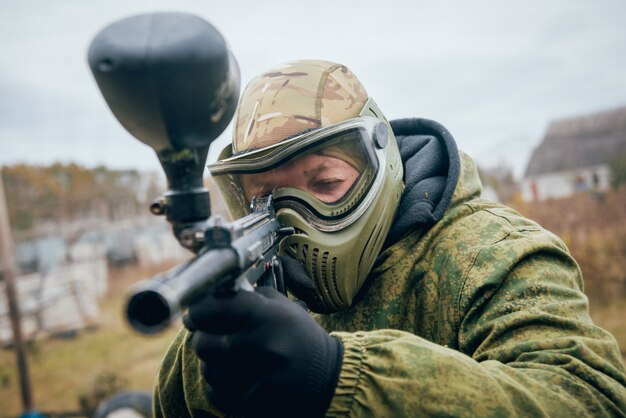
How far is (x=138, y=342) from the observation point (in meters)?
10.1

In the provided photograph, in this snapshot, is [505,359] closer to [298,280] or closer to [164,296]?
[298,280]

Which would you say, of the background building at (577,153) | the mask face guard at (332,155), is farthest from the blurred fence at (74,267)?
the background building at (577,153)

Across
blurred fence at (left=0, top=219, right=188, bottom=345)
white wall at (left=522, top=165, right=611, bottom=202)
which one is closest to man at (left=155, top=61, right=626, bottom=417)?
blurred fence at (left=0, top=219, right=188, bottom=345)

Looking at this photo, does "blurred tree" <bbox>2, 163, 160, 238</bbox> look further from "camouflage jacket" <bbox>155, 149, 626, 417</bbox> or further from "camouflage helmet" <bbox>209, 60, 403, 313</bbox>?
"camouflage jacket" <bbox>155, 149, 626, 417</bbox>

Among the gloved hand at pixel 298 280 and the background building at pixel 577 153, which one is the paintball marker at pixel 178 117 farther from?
the background building at pixel 577 153

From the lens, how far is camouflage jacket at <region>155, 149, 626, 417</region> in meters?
1.33

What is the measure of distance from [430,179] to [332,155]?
0.50 meters

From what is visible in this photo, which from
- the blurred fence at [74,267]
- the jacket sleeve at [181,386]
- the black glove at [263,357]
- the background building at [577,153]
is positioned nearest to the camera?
the black glove at [263,357]

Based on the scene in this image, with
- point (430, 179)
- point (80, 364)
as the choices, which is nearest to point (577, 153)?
point (80, 364)

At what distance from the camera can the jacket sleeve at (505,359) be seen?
1319 millimetres

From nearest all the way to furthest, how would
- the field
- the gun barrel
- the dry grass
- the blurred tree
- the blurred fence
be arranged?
the gun barrel, the field, the dry grass, the blurred fence, the blurred tree

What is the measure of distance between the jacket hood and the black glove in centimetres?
100

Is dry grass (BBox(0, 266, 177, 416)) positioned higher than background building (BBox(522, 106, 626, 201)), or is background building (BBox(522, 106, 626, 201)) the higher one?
background building (BBox(522, 106, 626, 201))

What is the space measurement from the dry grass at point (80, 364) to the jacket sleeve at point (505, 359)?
7413mm
